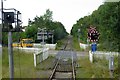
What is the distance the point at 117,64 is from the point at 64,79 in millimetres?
3457

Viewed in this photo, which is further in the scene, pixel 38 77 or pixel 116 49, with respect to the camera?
pixel 116 49

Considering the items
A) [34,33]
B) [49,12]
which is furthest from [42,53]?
[49,12]

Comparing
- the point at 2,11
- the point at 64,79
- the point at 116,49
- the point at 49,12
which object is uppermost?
the point at 49,12

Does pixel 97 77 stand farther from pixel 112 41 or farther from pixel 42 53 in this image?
pixel 42 53

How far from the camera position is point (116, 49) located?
776 inches

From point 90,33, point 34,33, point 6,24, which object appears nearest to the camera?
point 6,24

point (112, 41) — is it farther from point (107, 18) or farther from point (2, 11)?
point (2, 11)

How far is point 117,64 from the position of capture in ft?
62.4

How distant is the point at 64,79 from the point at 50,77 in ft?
2.40

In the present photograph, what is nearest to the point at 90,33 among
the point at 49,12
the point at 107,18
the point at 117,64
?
the point at 107,18

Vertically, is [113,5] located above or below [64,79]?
above

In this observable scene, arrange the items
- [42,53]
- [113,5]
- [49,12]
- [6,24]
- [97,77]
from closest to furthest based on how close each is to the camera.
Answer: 1. [6,24]
2. [97,77]
3. [113,5]
4. [42,53]
5. [49,12]

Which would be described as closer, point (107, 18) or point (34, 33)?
point (107, 18)

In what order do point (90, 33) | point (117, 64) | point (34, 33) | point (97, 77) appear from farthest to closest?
point (34, 33), point (90, 33), point (117, 64), point (97, 77)
